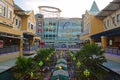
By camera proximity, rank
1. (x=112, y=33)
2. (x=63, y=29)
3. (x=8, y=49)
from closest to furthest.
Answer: (x=8, y=49)
(x=112, y=33)
(x=63, y=29)

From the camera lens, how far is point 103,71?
20.9 meters

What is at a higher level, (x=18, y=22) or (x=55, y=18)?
(x=55, y=18)

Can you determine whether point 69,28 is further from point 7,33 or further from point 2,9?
point 7,33

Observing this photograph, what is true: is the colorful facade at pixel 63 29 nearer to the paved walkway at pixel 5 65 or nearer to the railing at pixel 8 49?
the railing at pixel 8 49

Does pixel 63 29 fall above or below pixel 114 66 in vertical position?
above

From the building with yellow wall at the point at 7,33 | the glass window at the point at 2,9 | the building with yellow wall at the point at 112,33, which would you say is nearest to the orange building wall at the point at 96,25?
the building with yellow wall at the point at 112,33

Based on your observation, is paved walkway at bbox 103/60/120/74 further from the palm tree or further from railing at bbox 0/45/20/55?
railing at bbox 0/45/20/55

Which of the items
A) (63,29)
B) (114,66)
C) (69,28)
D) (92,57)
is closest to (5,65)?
(92,57)

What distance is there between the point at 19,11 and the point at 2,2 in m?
9.68

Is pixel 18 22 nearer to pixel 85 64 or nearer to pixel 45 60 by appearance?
pixel 45 60

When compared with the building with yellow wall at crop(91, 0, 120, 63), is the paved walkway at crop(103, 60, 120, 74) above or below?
below

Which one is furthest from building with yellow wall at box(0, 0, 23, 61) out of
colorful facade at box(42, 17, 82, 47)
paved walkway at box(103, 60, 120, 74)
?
colorful facade at box(42, 17, 82, 47)

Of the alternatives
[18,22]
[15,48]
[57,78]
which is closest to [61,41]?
[18,22]

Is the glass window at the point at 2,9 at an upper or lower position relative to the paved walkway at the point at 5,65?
upper
